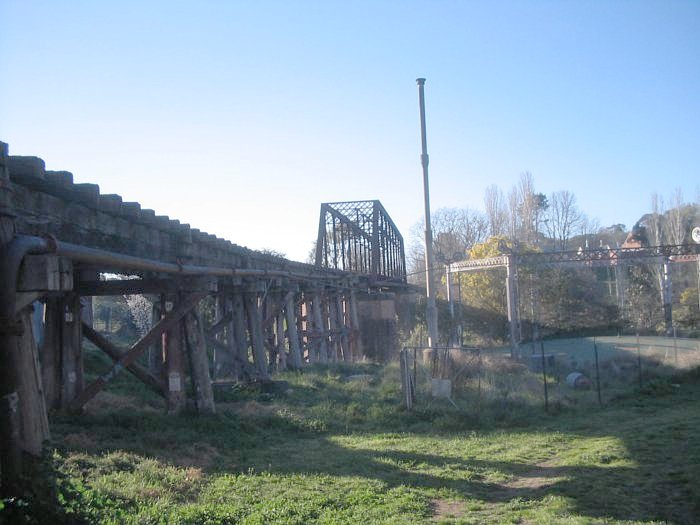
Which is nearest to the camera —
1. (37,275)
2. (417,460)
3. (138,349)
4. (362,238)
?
(37,275)

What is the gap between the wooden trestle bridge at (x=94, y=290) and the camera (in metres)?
4.54

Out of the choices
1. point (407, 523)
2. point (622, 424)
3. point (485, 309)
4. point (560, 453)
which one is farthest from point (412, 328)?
point (407, 523)

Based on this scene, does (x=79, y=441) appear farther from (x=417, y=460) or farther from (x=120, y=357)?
(x=417, y=460)

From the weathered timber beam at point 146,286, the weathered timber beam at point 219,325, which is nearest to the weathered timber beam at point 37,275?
the weathered timber beam at point 146,286

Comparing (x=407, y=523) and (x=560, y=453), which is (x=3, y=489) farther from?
(x=560, y=453)

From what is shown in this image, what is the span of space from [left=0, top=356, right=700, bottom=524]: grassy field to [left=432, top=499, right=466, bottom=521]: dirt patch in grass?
20mm

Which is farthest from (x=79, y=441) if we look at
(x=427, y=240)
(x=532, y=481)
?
(x=427, y=240)

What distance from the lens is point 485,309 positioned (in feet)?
115

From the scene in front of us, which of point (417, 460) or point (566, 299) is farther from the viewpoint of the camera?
point (566, 299)

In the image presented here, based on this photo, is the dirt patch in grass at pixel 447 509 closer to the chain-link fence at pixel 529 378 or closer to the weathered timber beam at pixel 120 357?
the weathered timber beam at pixel 120 357

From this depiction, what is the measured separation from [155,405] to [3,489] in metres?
7.27

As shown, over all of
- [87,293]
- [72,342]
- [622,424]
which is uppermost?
[87,293]

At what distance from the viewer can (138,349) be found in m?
9.26

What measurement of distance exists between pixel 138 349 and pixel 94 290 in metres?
1.07
